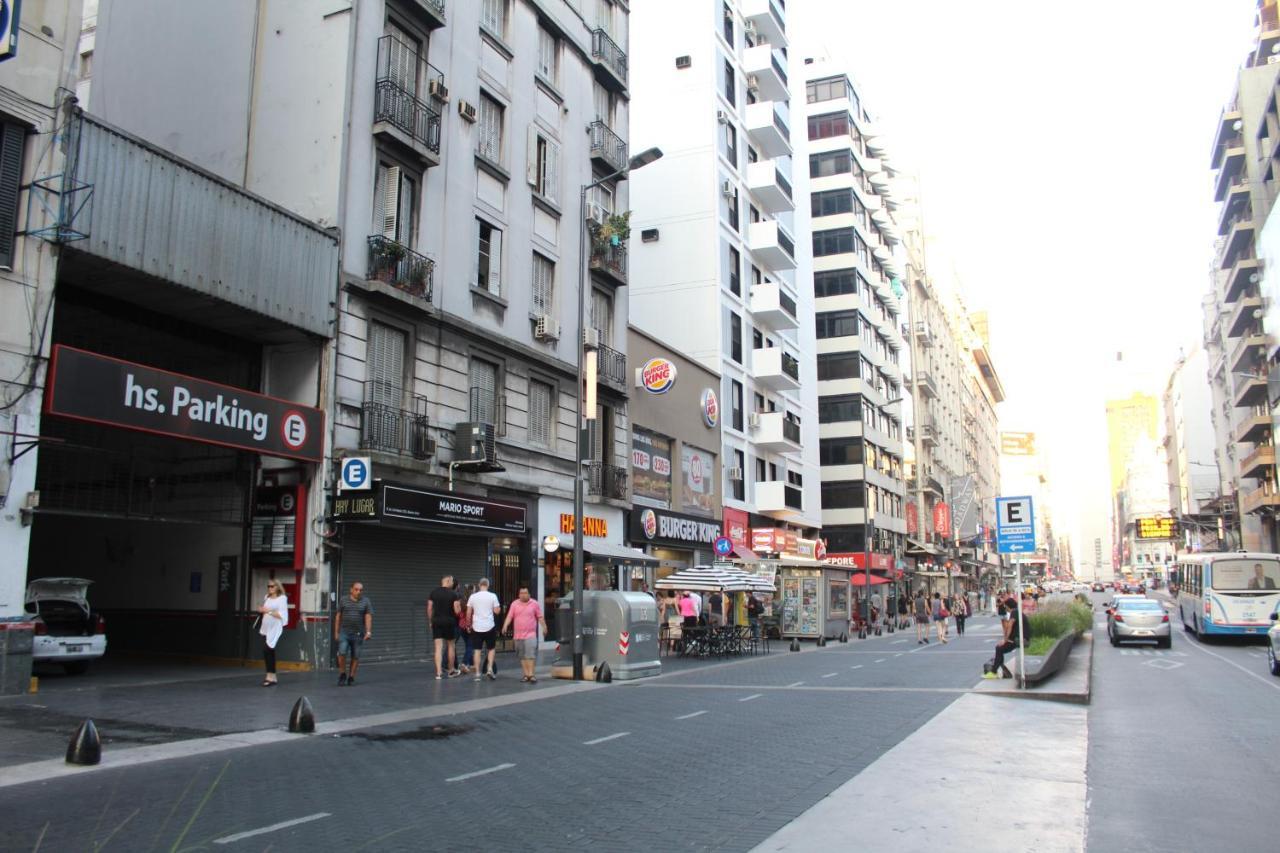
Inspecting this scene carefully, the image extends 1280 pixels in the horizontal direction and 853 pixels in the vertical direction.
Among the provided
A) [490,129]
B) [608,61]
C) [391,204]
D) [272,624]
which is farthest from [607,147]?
[272,624]

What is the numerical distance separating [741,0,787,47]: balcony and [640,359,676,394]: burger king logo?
24.6 meters

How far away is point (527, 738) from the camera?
37.7 feet

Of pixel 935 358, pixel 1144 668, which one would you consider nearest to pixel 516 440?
pixel 1144 668

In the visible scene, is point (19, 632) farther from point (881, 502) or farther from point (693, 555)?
point (881, 502)

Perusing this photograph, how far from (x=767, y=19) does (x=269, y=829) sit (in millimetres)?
48464

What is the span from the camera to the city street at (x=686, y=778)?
6.92 metres


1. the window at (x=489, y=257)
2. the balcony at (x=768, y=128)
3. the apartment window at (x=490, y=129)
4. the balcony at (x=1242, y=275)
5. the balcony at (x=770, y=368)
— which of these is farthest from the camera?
the balcony at (x=1242, y=275)

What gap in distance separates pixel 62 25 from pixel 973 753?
635 inches

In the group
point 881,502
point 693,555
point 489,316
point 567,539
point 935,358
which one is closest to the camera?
point 489,316

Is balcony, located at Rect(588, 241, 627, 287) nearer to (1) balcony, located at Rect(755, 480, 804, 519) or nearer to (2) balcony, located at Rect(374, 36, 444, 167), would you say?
(2) balcony, located at Rect(374, 36, 444, 167)

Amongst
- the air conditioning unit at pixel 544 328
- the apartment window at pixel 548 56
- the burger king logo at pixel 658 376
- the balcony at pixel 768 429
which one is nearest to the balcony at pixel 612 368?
the burger king logo at pixel 658 376

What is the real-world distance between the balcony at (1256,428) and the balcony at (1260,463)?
1.46 metres

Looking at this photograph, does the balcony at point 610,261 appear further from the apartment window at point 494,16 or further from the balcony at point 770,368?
the balcony at point 770,368

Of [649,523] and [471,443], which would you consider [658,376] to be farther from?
[471,443]
